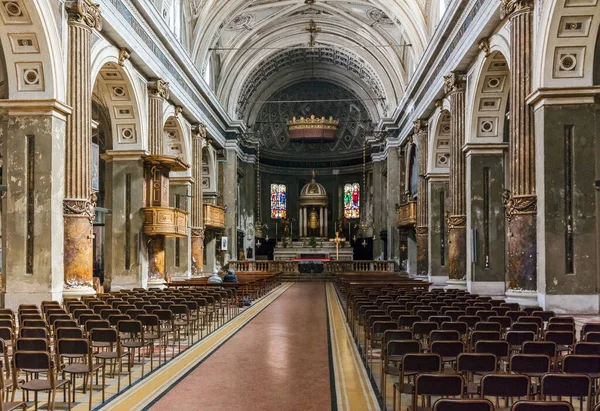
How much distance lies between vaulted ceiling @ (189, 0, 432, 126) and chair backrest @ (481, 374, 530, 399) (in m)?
24.6

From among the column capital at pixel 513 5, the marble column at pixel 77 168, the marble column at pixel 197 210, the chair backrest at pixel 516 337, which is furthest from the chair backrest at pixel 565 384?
the marble column at pixel 197 210

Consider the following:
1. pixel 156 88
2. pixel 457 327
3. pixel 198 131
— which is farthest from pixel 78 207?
pixel 198 131

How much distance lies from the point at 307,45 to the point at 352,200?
14.0 metres

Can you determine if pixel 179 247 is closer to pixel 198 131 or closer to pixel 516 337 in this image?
pixel 198 131

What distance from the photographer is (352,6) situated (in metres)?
33.8

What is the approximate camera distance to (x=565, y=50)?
13461 millimetres

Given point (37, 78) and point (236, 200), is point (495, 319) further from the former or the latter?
point (236, 200)

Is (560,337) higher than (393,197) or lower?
lower

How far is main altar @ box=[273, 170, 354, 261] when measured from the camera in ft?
141

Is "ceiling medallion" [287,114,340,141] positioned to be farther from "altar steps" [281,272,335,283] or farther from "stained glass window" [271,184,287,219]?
"altar steps" [281,272,335,283]

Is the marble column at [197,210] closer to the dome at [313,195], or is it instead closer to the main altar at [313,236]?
the main altar at [313,236]

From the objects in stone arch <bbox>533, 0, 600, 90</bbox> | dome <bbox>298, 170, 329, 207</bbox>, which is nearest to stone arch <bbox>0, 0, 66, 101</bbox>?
stone arch <bbox>533, 0, 600, 90</bbox>

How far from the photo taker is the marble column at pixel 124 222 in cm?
2022

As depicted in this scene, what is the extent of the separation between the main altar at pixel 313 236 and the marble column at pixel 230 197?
5441 mm
